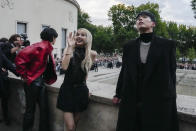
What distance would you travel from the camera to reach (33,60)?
3262 millimetres

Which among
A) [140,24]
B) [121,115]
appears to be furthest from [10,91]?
[140,24]

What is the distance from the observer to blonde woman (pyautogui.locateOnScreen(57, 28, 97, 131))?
280cm

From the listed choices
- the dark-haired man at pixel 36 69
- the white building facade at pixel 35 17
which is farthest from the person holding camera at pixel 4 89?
the white building facade at pixel 35 17

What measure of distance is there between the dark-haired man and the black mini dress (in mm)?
635

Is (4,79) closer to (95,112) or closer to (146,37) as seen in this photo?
(95,112)

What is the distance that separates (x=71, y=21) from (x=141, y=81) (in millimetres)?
28779

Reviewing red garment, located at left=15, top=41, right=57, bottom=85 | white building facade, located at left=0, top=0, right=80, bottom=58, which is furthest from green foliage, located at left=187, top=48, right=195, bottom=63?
red garment, located at left=15, top=41, right=57, bottom=85

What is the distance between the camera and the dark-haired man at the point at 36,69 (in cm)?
324

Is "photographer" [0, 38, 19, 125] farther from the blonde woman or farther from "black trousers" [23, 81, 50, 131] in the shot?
the blonde woman

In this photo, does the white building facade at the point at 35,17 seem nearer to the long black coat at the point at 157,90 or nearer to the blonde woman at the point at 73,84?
the blonde woman at the point at 73,84

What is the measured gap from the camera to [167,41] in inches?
89.0

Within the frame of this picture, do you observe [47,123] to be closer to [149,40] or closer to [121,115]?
[121,115]

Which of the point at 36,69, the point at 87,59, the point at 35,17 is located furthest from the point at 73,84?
the point at 35,17

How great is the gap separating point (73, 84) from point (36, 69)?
30.8 inches
